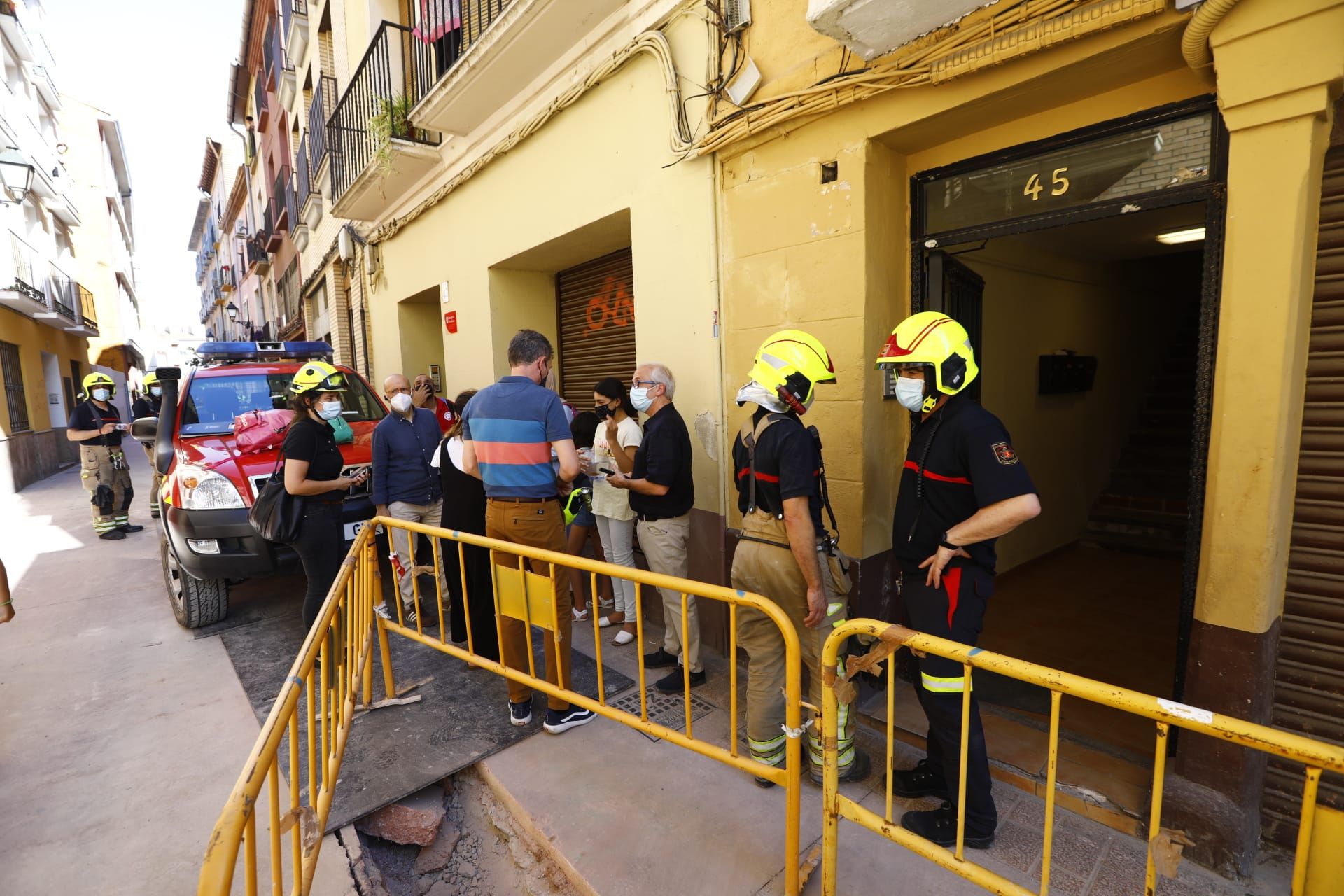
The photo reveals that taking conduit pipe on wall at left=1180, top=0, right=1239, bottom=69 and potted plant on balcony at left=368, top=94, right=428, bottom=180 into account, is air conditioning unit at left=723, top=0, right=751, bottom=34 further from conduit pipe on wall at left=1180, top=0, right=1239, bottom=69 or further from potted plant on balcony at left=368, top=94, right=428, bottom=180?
potted plant on balcony at left=368, top=94, right=428, bottom=180

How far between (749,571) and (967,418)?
1083 mm

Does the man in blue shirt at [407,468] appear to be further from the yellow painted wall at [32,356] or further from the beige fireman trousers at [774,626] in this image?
the yellow painted wall at [32,356]

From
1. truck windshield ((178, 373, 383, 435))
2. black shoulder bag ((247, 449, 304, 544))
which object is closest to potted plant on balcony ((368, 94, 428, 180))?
truck windshield ((178, 373, 383, 435))

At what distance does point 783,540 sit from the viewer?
2.65 metres

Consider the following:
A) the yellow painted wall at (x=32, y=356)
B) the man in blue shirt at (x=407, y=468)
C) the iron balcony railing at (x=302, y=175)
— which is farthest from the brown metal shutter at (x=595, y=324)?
the yellow painted wall at (x=32, y=356)

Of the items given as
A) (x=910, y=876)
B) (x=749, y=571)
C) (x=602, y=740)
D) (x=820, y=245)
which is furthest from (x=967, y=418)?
(x=602, y=740)

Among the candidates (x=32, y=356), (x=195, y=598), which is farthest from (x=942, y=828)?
(x=32, y=356)

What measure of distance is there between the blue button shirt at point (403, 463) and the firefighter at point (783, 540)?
8.58 ft

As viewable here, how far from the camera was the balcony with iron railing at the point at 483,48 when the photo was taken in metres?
4.41

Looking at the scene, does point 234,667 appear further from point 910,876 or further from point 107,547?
point 107,547

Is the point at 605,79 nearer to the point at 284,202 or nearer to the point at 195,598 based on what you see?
the point at 195,598

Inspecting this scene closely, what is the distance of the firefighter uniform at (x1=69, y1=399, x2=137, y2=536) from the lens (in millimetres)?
7926

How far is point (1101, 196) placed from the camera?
2.62m

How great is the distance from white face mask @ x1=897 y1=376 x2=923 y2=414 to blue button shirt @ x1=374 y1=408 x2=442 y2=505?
318 cm
